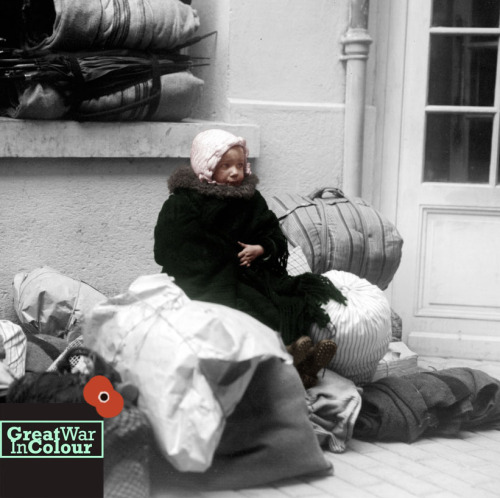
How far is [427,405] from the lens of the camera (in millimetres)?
3678

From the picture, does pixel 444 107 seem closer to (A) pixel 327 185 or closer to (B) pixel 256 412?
(A) pixel 327 185

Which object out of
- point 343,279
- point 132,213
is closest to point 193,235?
point 343,279

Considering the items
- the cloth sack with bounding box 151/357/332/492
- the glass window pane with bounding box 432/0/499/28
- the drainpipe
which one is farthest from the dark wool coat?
the glass window pane with bounding box 432/0/499/28

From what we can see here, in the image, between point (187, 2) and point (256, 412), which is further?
point (187, 2)

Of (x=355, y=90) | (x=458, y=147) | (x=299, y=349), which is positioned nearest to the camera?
(x=299, y=349)

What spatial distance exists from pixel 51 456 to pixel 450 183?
3044 mm

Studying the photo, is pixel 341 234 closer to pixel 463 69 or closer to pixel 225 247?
pixel 225 247

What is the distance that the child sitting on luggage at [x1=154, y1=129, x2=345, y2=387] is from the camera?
11.8 feet

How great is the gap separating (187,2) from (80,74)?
32.4 inches

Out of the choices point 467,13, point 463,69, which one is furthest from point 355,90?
point 467,13

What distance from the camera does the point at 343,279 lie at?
3.99 m

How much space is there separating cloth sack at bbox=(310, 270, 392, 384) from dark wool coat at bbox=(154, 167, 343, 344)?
0.07 meters
